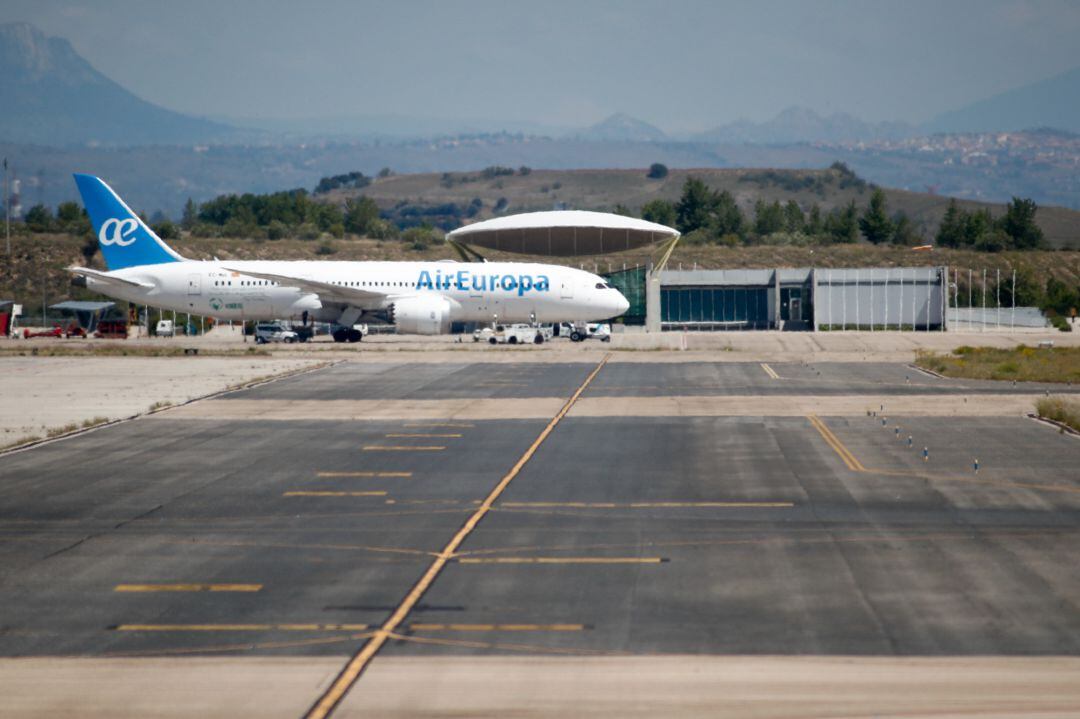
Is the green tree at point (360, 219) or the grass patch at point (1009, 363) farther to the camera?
the green tree at point (360, 219)

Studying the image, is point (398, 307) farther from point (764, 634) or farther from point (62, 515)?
point (764, 634)

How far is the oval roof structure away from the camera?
10256 centimetres

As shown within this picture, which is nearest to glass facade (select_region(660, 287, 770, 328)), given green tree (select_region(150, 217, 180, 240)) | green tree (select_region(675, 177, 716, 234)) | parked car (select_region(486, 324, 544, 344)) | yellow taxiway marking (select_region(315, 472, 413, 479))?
parked car (select_region(486, 324, 544, 344))

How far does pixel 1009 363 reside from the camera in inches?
2232

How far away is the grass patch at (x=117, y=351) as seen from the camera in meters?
64.5

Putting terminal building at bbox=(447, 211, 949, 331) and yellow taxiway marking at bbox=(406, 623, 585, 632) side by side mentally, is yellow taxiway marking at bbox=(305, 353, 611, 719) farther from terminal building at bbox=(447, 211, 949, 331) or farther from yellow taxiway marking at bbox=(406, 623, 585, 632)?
terminal building at bbox=(447, 211, 949, 331)

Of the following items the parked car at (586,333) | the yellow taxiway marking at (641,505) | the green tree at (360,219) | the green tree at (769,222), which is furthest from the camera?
the green tree at (360,219)

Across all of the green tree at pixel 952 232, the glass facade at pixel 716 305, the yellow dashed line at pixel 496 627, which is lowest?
the yellow dashed line at pixel 496 627

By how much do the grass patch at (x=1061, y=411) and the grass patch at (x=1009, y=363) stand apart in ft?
35.3

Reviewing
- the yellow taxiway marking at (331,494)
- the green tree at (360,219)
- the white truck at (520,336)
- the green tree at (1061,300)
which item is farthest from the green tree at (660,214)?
the yellow taxiway marking at (331,494)

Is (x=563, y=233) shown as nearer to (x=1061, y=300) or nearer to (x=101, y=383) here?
(x=1061, y=300)

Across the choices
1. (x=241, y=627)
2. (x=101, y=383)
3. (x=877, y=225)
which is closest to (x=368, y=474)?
(x=241, y=627)

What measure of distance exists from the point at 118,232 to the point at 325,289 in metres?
13.9

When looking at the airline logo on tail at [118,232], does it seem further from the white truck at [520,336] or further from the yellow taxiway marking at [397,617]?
the yellow taxiway marking at [397,617]
